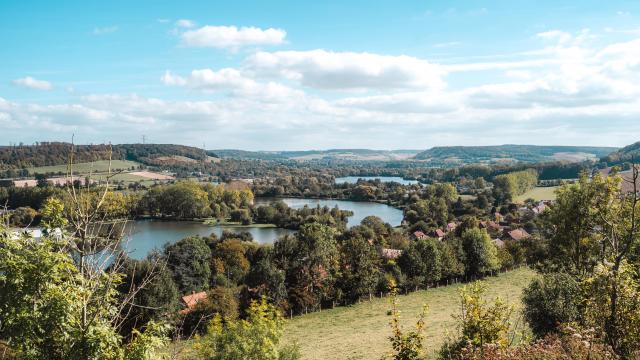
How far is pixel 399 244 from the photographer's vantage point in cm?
5922

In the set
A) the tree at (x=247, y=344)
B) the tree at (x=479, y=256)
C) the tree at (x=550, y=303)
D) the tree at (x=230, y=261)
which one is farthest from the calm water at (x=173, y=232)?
the tree at (x=550, y=303)

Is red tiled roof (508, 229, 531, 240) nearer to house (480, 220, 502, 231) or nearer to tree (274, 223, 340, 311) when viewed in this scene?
house (480, 220, 502, 231)

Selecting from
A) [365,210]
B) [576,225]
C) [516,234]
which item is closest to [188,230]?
[365,210]

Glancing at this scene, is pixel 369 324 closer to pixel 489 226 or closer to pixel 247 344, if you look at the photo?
pixel 247 344

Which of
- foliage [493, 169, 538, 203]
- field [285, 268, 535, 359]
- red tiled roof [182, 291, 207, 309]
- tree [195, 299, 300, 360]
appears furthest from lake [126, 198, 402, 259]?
tree [195, 299, 300, 360]

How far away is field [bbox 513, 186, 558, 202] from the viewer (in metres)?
114

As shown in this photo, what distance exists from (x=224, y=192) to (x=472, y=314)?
381ft

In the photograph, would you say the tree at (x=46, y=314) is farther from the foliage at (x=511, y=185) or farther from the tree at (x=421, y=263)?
the foliage at (x=511, y=185)

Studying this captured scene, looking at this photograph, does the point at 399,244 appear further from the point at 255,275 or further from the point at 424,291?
the point at 255,275

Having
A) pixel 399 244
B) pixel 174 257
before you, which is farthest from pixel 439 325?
pixel 399 244

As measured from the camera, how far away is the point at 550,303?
57.8 feet

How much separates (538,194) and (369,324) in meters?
107

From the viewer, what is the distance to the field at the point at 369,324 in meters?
23.4

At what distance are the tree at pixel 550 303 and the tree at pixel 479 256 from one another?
25227mm
